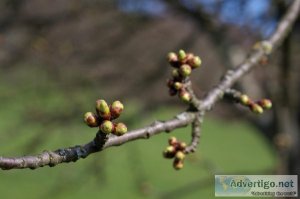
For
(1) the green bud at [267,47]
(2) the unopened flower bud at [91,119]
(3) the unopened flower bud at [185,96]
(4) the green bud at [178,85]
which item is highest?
(1) the green bud at [267,47]

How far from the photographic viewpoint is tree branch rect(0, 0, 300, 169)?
135 cm

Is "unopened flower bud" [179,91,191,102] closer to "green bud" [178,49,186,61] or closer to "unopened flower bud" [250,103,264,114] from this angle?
"green bud" [178,49,186,61]

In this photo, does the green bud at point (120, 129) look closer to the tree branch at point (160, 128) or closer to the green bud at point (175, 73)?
the tree branch at point (160, 128)

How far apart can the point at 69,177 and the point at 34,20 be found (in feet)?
7.90

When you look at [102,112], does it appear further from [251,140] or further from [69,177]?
[251,140]

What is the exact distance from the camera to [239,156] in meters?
19.4

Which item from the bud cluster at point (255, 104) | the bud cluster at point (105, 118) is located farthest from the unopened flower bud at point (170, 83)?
the bud cluster at point (105, 118)

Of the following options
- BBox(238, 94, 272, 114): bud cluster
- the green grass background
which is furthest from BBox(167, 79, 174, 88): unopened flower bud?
the green grass background

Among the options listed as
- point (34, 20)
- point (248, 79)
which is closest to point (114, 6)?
point (34, 20)

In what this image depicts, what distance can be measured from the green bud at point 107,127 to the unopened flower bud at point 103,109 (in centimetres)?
2

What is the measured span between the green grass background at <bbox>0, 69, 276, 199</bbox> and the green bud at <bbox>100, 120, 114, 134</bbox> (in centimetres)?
313

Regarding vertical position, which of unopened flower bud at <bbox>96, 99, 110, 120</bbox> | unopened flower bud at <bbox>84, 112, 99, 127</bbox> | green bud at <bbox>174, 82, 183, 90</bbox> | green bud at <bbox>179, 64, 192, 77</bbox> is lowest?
unopened flower bud at <bbox>84, 112, 99, 127</bbox>

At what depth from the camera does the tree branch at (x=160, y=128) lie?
135cm

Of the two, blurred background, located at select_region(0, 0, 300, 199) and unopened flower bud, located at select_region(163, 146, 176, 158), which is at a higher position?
blurred background, located at select_region(0, 0, 300, 199)
